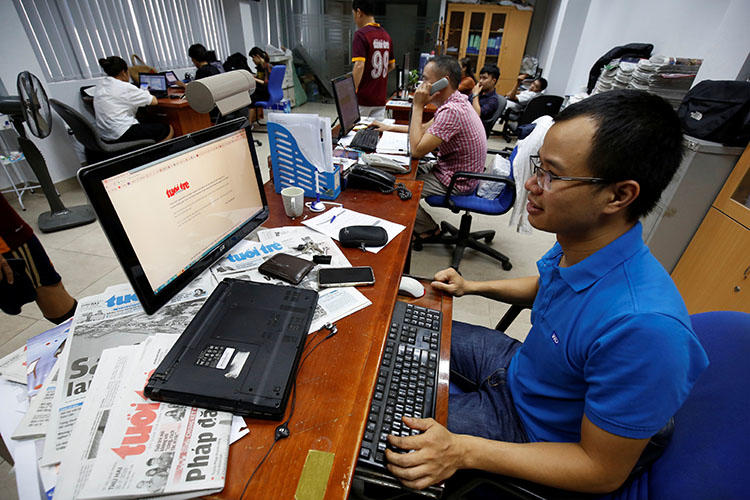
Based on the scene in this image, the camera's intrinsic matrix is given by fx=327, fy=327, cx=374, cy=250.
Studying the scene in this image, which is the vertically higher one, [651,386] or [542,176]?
[542,176]

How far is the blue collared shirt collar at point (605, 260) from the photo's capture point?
0.71 m

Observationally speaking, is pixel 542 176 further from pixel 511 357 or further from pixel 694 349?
pixel 511 357

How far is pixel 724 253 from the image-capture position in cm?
178

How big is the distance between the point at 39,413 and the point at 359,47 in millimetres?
3543

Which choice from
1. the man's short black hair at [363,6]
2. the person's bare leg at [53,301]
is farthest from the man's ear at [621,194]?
the man's short black hair at [363,6]

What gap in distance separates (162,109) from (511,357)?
194 inches

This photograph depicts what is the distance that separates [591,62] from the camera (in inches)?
180

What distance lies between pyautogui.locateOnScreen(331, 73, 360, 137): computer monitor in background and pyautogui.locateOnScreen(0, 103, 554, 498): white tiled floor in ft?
3.82

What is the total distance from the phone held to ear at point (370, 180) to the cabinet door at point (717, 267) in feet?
5.91

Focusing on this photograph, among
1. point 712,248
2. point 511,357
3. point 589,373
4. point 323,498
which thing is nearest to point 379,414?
point 323,498

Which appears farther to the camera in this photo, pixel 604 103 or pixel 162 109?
pixel 162 109

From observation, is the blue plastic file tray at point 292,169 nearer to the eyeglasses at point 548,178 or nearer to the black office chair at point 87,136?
the eyeglasses at point 548,178

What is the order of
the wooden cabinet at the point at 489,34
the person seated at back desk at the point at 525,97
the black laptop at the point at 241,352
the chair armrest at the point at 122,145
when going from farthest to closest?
the wooden cabinet at the point at 489,34 → the person seated at back desk at the point at 525,97 → the chair armrest at the point at 122,145 → the black laptop at the point at 241,352

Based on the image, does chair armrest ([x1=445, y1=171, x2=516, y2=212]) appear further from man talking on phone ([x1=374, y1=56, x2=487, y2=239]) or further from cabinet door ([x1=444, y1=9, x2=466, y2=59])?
cabinet door ([x1=444, y1=9, x2=466, y2=59])
